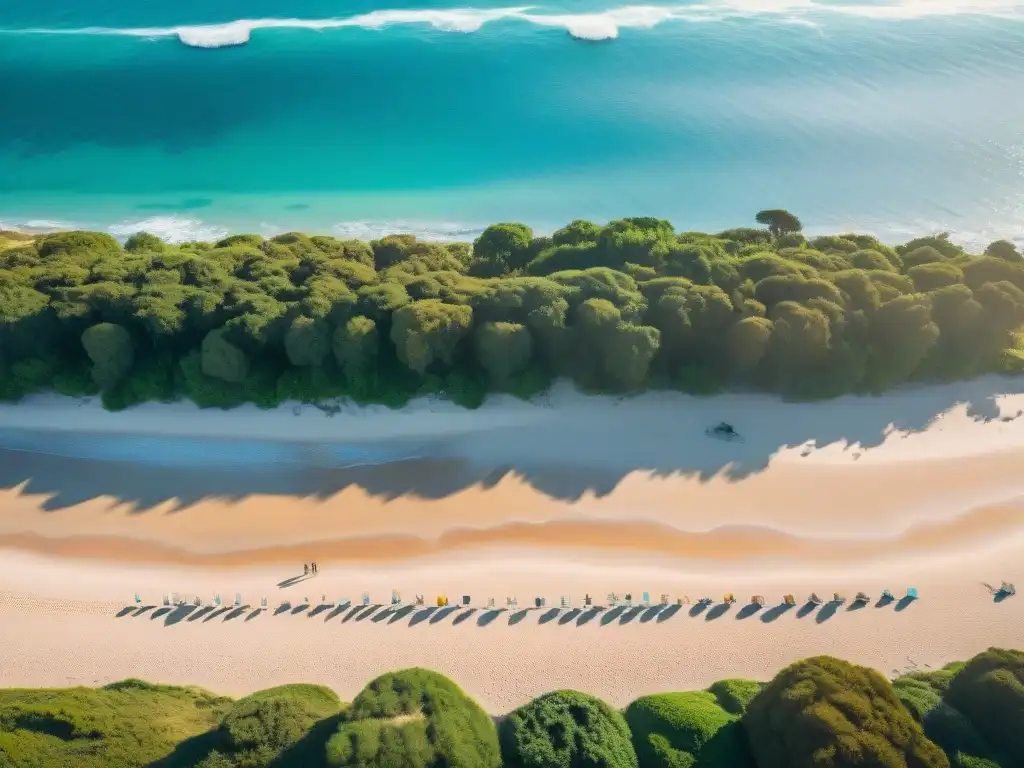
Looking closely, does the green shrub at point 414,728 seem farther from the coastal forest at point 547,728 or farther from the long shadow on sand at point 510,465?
the long shadow on sand at point 510,465

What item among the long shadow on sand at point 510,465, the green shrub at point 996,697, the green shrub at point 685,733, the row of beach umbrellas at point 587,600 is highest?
the long shadow on sand at point 510,465

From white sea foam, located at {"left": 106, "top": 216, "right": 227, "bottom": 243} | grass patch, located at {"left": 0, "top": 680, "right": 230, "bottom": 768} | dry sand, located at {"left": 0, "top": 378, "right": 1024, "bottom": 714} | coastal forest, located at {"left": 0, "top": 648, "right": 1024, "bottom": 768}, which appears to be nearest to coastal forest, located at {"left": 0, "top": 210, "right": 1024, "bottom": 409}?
dry sand, located at {"left": 0, "top": 378, "right": 1024, "bottom": 714}

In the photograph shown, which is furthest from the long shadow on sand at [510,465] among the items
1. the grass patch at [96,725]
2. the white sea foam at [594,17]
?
the white sea foam at [594,17]

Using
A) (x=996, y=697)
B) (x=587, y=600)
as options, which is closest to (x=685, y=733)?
(x=587, y=600)

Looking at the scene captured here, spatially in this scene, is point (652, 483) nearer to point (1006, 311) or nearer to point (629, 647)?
point (629, 647)

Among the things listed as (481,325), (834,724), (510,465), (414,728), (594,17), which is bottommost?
(414,728)

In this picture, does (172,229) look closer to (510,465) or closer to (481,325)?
(481,325)
